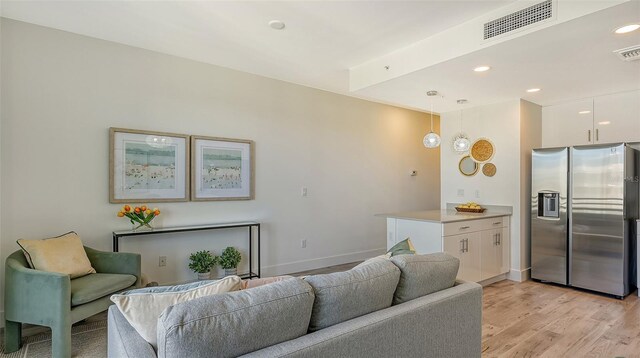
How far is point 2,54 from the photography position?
117 inches

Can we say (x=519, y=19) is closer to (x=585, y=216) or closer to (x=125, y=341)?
(x=585, y=216)

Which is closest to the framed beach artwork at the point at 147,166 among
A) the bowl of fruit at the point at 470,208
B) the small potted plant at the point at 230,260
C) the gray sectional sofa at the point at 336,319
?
the small potted plant at the point at 230,260

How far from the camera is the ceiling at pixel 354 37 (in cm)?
267

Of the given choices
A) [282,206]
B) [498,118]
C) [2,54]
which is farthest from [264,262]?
[498,118]

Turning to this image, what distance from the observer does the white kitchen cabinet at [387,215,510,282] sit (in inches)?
148

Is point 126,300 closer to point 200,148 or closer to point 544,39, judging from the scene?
point 200,148

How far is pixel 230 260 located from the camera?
398 centimetres

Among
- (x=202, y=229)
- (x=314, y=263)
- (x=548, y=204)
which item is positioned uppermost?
(x=548, y=204)

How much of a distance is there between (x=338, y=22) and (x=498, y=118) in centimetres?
294

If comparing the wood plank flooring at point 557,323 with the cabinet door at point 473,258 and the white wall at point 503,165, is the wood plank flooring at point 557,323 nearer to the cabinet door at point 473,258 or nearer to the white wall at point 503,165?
the cabinet door at point 473,258

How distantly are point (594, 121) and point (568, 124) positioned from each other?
0.28 meters

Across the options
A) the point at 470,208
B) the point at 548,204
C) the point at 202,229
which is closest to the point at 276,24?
the point at 202,229

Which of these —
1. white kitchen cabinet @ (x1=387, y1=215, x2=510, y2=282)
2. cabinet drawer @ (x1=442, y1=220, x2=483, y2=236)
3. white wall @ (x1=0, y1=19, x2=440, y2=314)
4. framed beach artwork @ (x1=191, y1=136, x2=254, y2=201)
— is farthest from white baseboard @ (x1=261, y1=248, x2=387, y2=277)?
cabinet drawer @ (x1=442, y1=220, x2=483, y2=236)

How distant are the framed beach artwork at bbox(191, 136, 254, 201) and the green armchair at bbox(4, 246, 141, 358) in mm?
1452
